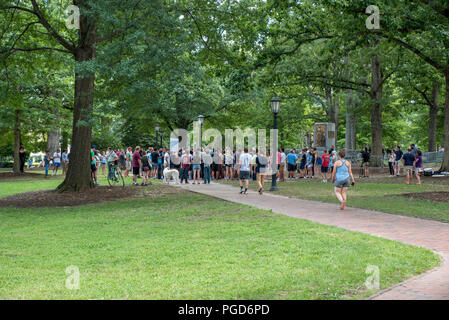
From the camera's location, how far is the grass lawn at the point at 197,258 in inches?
212

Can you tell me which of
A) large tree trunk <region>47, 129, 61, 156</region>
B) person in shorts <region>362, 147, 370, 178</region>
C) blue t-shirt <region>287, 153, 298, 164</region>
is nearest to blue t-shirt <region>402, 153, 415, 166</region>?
person in shorts <region>362, 147, 370, 178</region>

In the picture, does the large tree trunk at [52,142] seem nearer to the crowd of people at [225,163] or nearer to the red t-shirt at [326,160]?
the crowd of people at [225,163]

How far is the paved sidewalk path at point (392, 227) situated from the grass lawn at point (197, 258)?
26 centimetres

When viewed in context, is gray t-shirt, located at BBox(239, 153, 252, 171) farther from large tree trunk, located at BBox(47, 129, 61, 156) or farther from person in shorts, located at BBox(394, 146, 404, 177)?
large tree trunk, located at BBox(47, 129, 61, 156)

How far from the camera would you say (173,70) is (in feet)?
49.6

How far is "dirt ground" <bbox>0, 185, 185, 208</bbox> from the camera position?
51.5 feet

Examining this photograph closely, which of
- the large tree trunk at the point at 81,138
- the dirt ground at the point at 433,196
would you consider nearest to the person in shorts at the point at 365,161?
the dirt ground at the point at 433,196

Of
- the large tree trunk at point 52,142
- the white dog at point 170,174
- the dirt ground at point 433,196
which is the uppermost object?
the large tree trunk at point 52,142

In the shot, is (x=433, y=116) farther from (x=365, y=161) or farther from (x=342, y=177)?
(x=342, y=177)

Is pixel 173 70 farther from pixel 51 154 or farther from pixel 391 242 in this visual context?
pixel 51 154

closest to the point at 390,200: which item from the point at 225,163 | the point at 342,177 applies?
the point at 342,177

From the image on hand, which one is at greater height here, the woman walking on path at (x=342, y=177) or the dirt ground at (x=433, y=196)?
the woman walking on path at (x=342, y=177)
